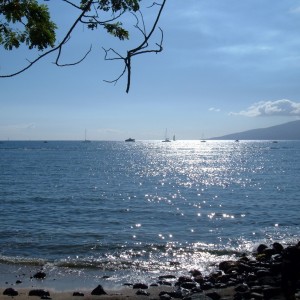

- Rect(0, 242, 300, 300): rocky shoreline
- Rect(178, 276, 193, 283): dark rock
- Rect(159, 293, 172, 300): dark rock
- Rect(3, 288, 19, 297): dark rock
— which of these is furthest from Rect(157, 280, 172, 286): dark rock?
Rect(3, 288, 19, 297): dark rock

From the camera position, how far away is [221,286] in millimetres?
13664

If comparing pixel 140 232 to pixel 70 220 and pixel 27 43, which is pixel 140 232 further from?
pixel 27 43

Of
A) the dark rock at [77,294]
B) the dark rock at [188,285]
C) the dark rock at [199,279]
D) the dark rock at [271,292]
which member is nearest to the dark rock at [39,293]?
the dark rock at [77,294]

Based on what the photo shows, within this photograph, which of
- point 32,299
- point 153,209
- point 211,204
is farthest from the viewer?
point 211,204

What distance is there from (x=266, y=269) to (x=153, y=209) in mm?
19758

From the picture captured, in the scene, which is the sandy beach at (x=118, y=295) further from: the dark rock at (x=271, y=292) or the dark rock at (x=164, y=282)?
the dark rock at (x=271, y=292)

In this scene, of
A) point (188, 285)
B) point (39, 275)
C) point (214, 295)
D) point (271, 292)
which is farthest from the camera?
point (39, 275)

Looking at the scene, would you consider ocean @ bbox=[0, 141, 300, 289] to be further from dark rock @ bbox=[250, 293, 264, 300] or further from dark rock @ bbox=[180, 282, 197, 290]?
dark rock @ bbox=[250, 293, 264, 300]

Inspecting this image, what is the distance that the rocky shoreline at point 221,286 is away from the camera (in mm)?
12375

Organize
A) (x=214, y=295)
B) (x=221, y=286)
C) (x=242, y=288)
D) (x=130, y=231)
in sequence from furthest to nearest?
(x=130, y=231)
(x=221, y=286)
(x=242, y=288)
(x=214, y=295)

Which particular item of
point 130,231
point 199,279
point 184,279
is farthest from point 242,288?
point 130,231

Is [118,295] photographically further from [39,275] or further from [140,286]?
[39,275]

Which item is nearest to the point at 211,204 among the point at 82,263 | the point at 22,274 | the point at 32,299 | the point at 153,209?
the point at 153,209

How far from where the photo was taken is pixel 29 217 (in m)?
28.8
